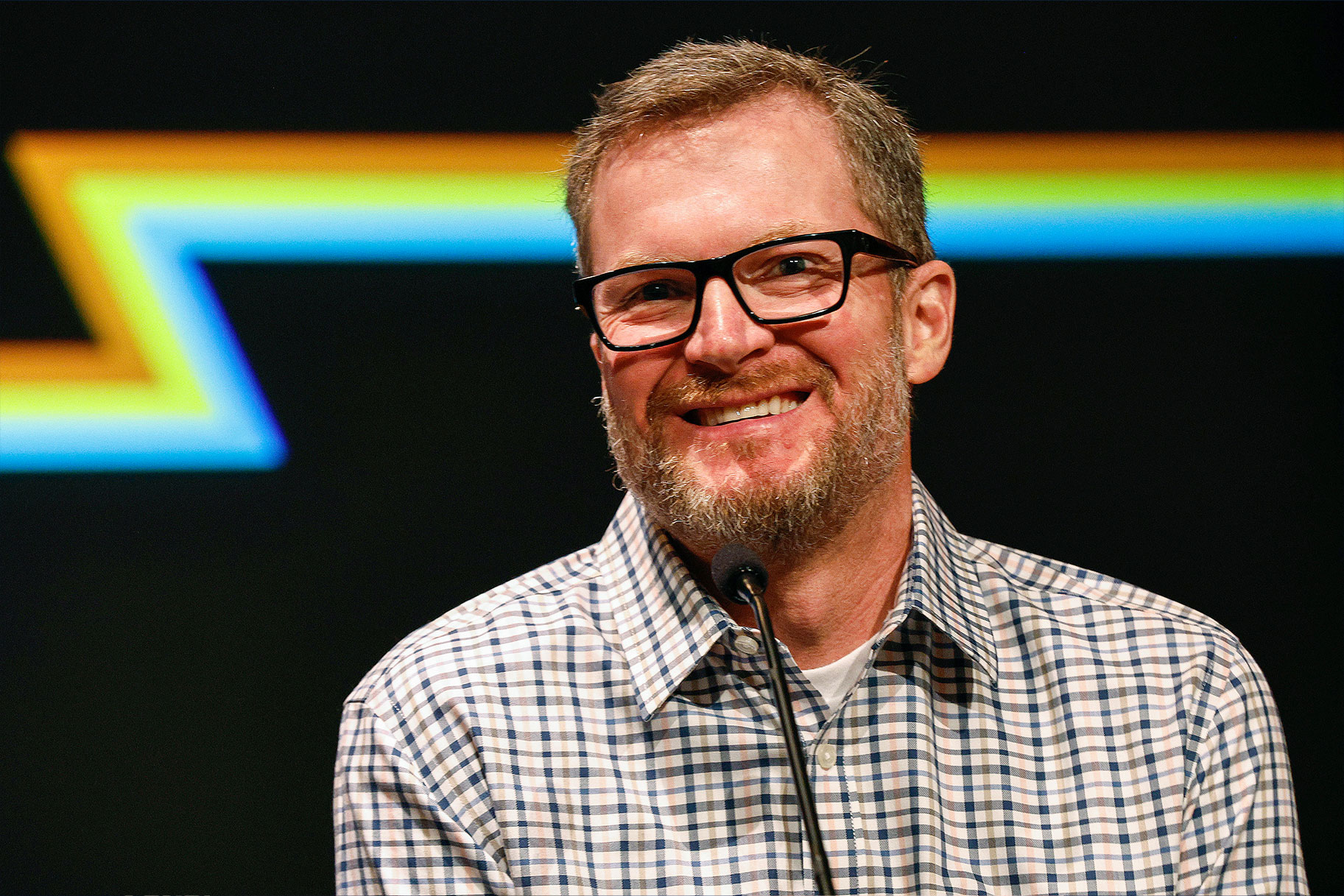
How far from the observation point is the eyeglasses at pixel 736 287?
1512mm

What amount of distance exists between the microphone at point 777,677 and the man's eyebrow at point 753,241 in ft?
1.41

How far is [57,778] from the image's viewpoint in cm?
209

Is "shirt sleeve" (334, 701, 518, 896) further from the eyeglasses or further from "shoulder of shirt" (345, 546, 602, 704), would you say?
the eyeglasses

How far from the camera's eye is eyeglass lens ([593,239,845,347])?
153 centimetres

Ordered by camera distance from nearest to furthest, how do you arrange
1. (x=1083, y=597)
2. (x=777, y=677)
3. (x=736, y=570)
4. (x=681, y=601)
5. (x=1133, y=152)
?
(x=777, y=677)
(x=736, y=570)
(x=681, y=601)
(x=1083, y=597)
(x=1133, y=152)

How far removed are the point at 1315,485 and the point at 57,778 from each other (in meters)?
2.32

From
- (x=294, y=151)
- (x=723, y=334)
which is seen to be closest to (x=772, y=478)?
(x=723, y=334)

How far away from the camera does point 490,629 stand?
1.62 m

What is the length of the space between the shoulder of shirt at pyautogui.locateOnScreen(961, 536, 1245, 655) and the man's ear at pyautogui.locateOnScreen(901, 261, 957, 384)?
0.29 m

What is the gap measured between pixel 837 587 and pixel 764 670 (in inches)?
6.6

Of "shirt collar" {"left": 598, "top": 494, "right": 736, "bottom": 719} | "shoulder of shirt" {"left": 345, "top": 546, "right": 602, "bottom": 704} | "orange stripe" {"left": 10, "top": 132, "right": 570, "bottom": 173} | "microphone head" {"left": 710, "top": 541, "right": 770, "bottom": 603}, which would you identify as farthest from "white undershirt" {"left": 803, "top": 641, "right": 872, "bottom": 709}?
"orange stripe" {"left": 10, "top": 132, "right": 570, "bottom": 173}

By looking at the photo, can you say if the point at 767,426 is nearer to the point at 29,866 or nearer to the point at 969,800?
the point at 969,800

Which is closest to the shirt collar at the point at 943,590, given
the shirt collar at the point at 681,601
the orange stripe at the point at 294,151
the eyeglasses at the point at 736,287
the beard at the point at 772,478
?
the shirt collar at the point at 681,601

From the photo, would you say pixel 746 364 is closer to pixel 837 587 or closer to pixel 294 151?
pixel 837 587
